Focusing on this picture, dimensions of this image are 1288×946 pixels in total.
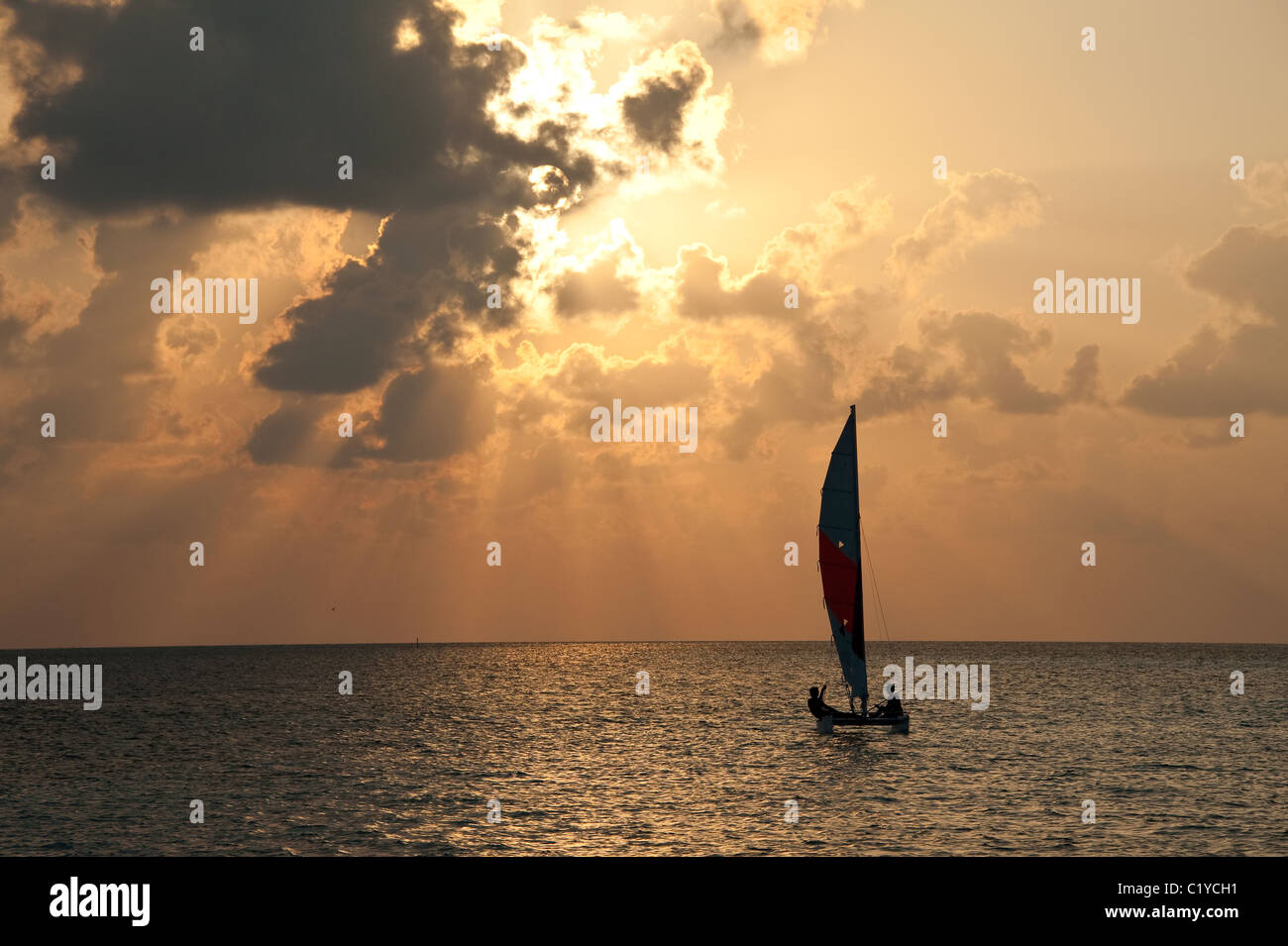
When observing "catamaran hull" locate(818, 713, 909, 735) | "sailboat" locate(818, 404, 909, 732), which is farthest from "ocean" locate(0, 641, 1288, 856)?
"sailboat" locate(818, 404, 909, 732)

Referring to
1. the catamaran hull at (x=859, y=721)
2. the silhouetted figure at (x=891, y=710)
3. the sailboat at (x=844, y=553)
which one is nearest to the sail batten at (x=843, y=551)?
the sailboat at (x=844, y=553)

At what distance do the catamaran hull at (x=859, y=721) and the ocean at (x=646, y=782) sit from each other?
3.43ft

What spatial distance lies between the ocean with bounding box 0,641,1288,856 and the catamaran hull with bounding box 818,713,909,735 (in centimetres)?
105

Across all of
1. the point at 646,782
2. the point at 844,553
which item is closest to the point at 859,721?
the point at 844,553

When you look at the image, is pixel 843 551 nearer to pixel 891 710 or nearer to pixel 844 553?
pixel 844 553

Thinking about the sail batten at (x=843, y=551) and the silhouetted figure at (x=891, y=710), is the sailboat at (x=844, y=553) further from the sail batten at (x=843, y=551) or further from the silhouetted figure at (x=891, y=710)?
the silhouetted figure at (x=891, y=710)

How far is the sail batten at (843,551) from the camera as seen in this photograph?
64625mm

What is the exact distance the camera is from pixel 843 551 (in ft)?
217

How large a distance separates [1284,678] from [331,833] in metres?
204

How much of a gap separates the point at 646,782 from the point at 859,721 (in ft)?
72.5

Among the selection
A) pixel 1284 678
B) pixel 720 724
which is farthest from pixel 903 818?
pixel 1284 678

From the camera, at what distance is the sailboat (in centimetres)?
6462

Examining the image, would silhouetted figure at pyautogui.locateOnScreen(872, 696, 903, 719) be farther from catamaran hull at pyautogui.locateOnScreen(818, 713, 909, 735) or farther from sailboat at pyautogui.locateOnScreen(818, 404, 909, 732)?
sailboat at pyautogui.locateOnScreen(818, 404, 909, 732)

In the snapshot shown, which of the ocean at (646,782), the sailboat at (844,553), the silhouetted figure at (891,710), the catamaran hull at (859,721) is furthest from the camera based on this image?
the silhouetted figure at (891,710)
